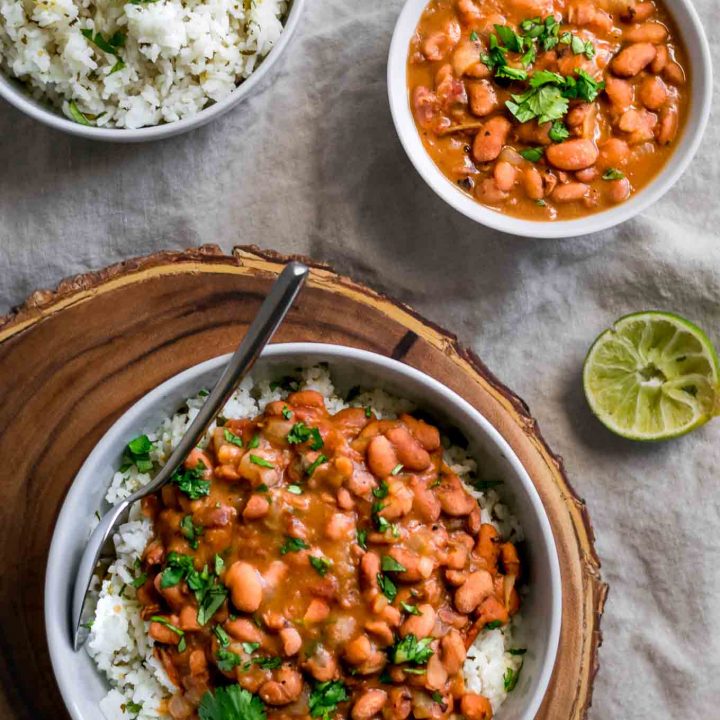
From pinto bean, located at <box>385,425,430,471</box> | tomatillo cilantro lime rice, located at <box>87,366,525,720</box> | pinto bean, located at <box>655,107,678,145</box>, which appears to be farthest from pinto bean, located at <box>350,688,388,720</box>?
pinto bean, located at <box>655,107,678,145</box>

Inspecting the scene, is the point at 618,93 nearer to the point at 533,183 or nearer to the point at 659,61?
the point at 659,61

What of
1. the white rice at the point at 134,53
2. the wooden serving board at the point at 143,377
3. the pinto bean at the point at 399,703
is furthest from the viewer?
the white rice at the point at 134,53

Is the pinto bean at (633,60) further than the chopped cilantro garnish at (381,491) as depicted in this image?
Yes

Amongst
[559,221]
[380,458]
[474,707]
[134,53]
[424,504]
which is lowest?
[474,707]

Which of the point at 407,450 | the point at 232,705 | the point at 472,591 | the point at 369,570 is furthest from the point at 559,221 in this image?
the point at 232,705

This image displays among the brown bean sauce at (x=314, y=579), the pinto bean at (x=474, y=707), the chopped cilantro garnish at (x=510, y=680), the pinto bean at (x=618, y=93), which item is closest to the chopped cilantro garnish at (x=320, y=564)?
the brown bean sauce at (x=314, y=579)

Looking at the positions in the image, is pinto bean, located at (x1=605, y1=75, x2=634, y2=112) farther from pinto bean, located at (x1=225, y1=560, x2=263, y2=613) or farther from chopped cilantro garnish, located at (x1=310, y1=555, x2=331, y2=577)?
pinto bean, located at (x1=225, y1=560, x2=263, y2=613)

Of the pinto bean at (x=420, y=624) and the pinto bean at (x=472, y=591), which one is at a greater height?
the pinto bean at (x=472, y=591)

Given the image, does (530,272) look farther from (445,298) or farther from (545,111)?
(545,111)

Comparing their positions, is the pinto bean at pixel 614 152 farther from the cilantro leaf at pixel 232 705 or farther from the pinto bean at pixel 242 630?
the cilantro leaf at pixel 232 705
